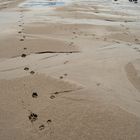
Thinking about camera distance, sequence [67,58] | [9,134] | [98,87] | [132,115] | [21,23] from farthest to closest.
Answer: [21,23] < [67,58] < [98,87] < [132,115] < [9,134]

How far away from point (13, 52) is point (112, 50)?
2819mm

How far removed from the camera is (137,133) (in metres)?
4.04

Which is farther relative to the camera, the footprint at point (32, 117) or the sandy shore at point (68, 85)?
the footprint at point (32, 117)

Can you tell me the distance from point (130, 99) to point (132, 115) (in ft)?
1.95

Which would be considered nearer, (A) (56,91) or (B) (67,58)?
(A) (56,91)

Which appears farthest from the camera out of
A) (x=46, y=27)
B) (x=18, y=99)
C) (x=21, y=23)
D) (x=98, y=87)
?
(x=21, y=23)

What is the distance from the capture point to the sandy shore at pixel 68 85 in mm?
4105

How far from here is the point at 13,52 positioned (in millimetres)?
7363

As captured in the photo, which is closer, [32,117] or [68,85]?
[32,117]

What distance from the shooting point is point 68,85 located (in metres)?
5.34

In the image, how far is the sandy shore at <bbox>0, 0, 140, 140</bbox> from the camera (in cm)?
411

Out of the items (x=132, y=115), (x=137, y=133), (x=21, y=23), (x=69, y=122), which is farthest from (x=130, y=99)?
(x=21, y=23)

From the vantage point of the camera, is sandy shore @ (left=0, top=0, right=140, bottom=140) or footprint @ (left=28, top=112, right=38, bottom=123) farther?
footprint @ (left=28, top=112, right=38, bottom=123)

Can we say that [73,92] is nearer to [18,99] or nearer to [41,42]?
[18,99]
